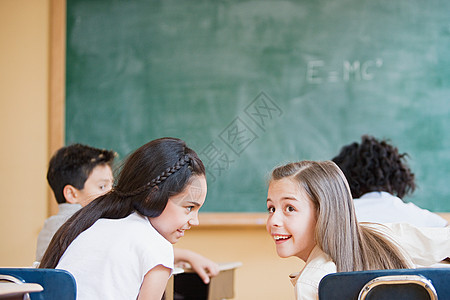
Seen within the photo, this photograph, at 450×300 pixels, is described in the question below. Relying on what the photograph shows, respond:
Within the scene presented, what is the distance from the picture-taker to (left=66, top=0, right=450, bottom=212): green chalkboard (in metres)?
3.31

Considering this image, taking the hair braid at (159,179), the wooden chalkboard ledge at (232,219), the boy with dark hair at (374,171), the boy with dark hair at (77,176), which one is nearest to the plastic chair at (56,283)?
the hair braid at (159,179)

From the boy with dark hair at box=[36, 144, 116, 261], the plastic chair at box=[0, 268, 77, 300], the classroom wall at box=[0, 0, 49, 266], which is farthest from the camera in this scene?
the classroom wall at box=[0, 0, 49, 266]

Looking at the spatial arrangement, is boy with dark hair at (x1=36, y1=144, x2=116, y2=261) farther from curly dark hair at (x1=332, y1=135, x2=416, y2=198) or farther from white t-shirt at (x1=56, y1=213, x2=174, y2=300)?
curly dark hair at (x1=332, y1=135, x2=416, y2=198)

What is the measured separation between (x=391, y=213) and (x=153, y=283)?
1.21m

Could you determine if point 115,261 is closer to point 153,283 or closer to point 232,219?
point 153,283

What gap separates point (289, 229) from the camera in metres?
1.51

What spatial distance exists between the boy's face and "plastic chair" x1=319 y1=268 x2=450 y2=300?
1.55m

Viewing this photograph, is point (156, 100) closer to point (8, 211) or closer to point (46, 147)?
point (46, 147)

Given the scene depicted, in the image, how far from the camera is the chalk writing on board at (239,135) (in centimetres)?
339

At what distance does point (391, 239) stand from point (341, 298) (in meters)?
0.41

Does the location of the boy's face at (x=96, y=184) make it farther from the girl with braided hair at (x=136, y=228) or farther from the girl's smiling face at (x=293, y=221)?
the girl's smiling face at (x=293, y=221)

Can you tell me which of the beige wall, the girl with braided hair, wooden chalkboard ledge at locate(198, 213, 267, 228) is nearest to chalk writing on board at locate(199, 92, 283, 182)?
wooden chalkboard ledge at locate(198, 213, 267, 228)

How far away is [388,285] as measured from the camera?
1133 mm

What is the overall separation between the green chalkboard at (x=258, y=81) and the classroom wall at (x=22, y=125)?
19 cm
